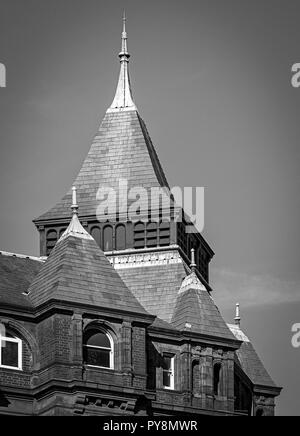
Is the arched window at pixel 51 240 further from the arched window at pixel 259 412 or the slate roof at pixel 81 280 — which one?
the arched window at pixel 259 412

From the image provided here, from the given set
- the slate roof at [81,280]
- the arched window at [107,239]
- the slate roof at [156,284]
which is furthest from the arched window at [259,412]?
the slate roof at [81,280]

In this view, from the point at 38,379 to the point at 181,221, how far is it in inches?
731

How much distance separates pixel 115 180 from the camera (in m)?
161

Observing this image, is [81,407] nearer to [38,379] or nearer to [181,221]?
[38,379]

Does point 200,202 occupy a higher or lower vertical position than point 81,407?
higher

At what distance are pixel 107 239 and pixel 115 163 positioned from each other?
5303 millimetres

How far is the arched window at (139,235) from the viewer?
519 ft

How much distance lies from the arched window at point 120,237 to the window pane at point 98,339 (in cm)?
1448

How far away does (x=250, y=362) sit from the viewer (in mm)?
160500

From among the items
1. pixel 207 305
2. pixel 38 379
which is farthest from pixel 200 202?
pixel 38 379

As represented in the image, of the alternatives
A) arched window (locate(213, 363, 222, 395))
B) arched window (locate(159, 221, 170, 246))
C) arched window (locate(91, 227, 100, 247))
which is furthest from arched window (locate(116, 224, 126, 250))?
arched window (locate(213, 363, 222, 395))

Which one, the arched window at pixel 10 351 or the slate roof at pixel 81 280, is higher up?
the slate roof at pixel 81 280

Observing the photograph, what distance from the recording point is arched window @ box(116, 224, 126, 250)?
158 metres

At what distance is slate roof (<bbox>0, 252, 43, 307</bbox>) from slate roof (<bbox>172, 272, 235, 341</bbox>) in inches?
291
